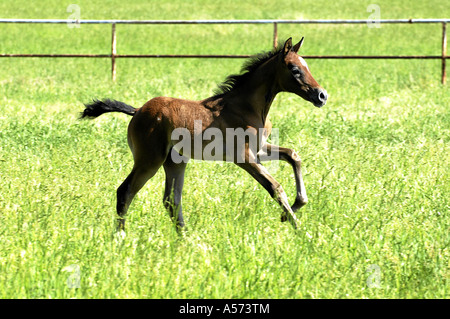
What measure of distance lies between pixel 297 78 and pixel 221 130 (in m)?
0.67

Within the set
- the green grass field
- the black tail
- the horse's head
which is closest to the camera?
the green grass field

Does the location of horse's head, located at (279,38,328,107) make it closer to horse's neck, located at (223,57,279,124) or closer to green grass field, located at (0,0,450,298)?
horse's neck, located at (223,57,279,124)

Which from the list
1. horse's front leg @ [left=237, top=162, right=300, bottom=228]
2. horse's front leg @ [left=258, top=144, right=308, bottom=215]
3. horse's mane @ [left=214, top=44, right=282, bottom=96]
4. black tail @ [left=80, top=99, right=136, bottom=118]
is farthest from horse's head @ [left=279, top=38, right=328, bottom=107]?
black tail @ [left=80, top=99, right=136, bottom=118]

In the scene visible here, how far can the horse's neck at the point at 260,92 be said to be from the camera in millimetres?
5816

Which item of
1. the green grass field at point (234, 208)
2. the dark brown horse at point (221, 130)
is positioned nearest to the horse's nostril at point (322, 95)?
the dark brown horse at point (221, 130)

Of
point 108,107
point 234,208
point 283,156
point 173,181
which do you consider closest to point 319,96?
point 283,156

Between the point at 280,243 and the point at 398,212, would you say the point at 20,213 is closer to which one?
the point at 280,243

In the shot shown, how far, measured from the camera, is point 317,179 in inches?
272

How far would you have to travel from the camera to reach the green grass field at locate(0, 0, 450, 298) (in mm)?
4359

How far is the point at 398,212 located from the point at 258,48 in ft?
57.1

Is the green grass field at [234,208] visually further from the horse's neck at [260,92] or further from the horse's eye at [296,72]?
the horse's eye at [296,72]

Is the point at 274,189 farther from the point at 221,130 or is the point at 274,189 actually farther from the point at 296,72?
the point at 296,72

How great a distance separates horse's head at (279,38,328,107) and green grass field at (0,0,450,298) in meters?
0.84

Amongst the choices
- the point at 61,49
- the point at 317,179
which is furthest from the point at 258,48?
the point at 317,179
